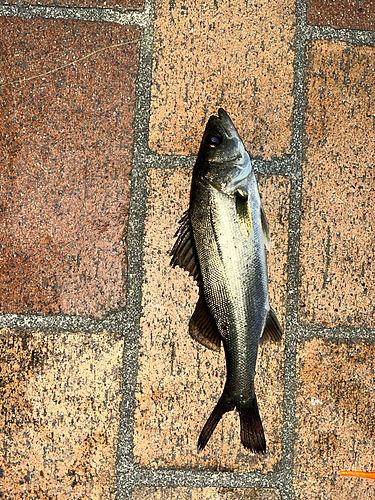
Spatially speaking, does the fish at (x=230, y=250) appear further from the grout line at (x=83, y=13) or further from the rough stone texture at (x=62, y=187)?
the grout line at (x=83, y=13)

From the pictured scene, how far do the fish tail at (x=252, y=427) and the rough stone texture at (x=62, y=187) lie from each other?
651mm

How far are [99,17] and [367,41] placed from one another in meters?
1.09

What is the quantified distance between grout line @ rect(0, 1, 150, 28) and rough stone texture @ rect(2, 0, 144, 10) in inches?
0.6

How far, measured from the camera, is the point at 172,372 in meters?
2.19

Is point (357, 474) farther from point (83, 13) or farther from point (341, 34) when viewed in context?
point (83, 13)

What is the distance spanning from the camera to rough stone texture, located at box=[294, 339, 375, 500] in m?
2.22

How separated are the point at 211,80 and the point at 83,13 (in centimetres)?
58

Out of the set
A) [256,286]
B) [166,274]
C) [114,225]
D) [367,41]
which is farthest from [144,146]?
[367,41]

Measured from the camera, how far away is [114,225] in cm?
220

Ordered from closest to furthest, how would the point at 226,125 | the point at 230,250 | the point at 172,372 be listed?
1. the point at 230,250
2. the point at 226,125
3. the point at 172,372

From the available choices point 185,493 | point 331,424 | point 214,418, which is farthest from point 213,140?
point 185,493

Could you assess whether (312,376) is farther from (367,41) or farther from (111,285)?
(367,41)

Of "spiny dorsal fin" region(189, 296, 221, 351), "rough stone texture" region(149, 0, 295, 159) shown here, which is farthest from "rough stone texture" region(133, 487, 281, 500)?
"rough stone texture" region(149, 0, 295, 159)

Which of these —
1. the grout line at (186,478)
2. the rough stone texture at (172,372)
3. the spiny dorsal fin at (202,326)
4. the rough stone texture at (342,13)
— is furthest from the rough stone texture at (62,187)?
the rough stone texture at (342,13)
